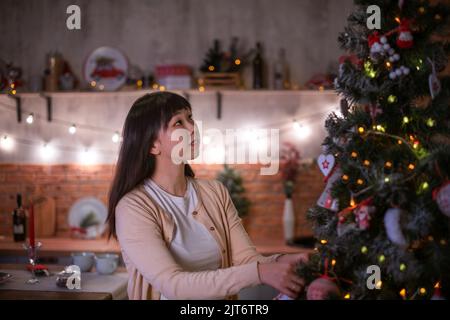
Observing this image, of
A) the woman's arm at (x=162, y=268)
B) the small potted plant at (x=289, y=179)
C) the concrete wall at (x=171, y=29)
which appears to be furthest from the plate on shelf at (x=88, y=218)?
the woman's arm at (x=162, y=268)

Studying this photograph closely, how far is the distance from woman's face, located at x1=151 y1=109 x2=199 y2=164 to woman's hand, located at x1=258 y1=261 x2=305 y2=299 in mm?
536

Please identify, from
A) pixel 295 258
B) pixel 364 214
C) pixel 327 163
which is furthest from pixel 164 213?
pixel 364 214

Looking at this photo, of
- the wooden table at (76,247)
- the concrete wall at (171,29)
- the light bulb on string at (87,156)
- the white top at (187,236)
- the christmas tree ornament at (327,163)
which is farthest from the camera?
the light bulb on string at (87,156)

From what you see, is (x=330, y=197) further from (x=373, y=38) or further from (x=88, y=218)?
(x=88, y=218)

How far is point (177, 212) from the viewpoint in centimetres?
173

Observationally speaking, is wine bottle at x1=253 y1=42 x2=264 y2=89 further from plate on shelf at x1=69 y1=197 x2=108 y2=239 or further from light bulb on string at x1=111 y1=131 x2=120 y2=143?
plate on shelf at x1=69 y1=197 x2=108 y2=239

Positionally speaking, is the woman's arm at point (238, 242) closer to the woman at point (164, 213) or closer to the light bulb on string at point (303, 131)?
the woman at point (164, 213)

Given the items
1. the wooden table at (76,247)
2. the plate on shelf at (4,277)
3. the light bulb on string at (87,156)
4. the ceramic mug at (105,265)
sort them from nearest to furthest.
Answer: the plate on shelf at (4,277), the ceramic mug at (105,265), the wooden table at (76,247), the light bulb on string at (87,156)

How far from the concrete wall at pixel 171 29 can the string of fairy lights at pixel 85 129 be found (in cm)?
34

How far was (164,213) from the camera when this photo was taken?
65.7 inches

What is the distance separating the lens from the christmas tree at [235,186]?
13.2 ft

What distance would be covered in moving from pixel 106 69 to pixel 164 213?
2.84m
